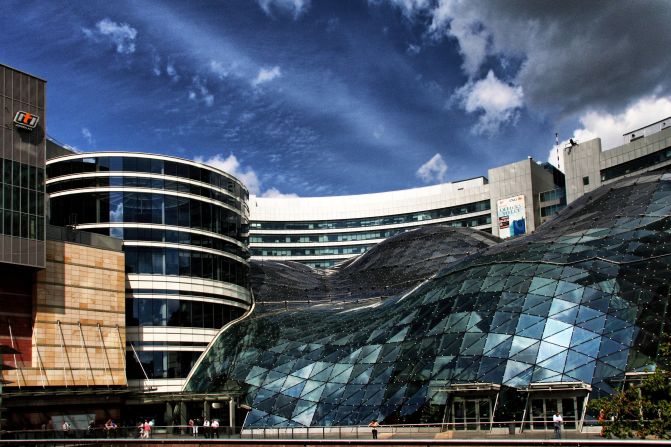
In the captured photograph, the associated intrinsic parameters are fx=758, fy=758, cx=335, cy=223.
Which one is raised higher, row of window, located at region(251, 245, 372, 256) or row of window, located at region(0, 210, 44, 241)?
row of window, located at region(251, 245, 372, 256)

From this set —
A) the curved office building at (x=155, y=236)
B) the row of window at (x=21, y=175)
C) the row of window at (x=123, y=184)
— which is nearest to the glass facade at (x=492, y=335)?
the curved office building at (x=155, y=236)

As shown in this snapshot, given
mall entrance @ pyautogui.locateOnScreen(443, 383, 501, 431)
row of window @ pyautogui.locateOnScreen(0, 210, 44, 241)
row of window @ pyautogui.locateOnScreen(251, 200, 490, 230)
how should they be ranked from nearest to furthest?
mall entrance @ pyautogui.locateOnScreen(443, 383, 501, 431) < row of window @ pyautogui.locateOnScreen(0, 210, 44, 241) < row of window @ pyautogui.locateOnScreen(251, 200, 490, 230)

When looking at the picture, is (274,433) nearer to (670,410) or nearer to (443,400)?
(443,400)

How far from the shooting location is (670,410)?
23312 millimetres

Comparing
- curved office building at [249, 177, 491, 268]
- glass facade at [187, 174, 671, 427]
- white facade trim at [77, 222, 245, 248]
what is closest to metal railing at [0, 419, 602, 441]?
glass facade at [187, 174, 671, 427]

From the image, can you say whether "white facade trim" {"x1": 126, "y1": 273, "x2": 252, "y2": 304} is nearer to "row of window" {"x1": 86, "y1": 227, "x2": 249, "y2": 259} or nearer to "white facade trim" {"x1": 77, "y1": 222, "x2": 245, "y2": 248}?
"row of window" {"x1": 86, "y1": 227, "x2": 249, "y2": 259}

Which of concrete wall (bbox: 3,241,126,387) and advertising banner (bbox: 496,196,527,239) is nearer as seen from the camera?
concrete wall (bbox: 3,241,126,387)

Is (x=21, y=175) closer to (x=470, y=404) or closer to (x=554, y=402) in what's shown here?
(x=470, y=404)

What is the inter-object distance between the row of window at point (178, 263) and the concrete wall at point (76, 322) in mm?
2301

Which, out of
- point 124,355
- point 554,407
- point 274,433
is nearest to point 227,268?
point 124,355

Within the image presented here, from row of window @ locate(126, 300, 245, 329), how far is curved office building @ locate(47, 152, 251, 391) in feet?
0.27

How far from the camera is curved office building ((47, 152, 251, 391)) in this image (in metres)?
61.6

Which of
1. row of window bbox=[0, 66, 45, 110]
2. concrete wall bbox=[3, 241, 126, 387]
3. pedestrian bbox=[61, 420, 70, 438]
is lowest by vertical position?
pedestrian bbox=[61, 420, 70, 438]

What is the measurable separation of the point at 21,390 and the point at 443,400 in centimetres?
2735
